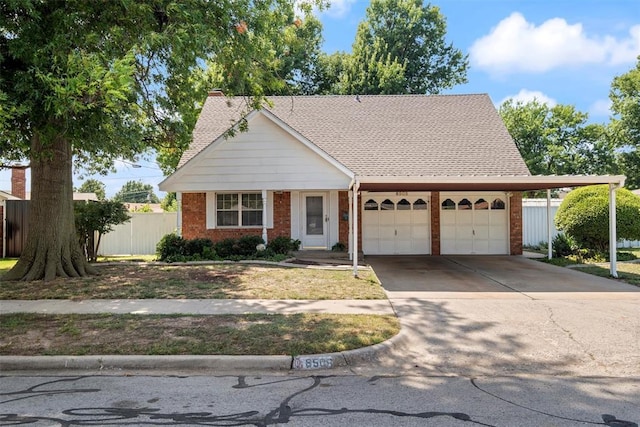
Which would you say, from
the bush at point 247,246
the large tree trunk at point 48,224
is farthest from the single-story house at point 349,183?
the large tree trunk at point 48,224

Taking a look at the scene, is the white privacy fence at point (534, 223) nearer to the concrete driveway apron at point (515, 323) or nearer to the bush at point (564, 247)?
the bush at point (564, 247)

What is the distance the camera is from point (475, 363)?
5.74 metres

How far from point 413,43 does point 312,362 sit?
114 feet

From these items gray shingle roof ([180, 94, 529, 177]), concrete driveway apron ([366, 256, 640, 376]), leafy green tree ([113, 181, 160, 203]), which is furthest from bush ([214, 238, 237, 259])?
leafy green tree ([113, 181, 160, 203])

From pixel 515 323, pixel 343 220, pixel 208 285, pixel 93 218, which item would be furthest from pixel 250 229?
pixel 515 323

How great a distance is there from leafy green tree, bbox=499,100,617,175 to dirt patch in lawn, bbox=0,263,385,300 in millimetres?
28499

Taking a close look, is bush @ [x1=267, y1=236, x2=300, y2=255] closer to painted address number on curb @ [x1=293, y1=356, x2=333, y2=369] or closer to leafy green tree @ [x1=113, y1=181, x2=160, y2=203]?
painted address number on curb @ [x1=293, y1=356, x2=333, y2=369]

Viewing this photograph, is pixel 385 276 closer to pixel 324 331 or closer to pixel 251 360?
pixel 324 331

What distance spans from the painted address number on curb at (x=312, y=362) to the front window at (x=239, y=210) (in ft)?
38.4

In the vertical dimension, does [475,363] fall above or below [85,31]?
below

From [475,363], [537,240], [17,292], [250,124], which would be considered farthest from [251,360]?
[537,240]

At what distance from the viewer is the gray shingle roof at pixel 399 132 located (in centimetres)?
1644

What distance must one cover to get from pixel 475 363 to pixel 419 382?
1.07 meters

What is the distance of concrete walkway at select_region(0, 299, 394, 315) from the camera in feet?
25.9
